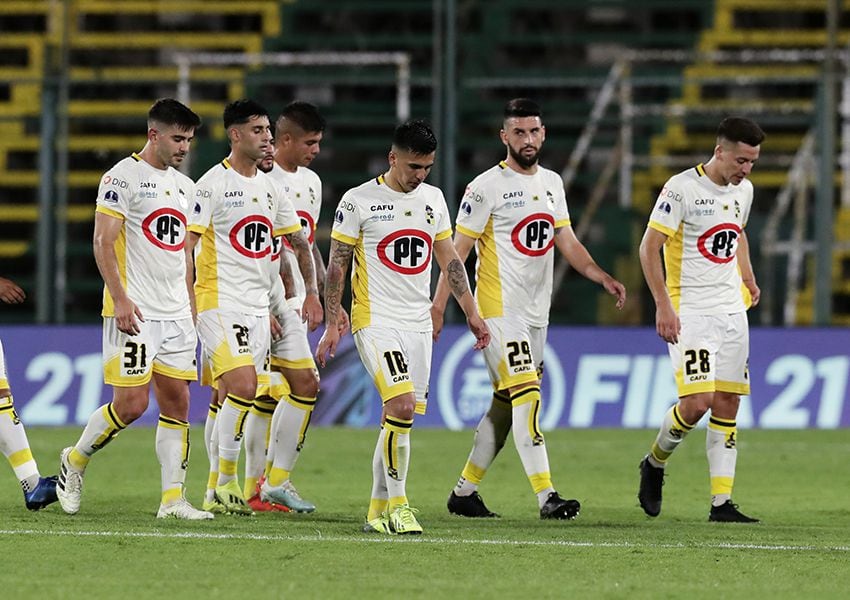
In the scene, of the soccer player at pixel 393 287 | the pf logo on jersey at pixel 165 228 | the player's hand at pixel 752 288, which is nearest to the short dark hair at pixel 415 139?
the soccer player at pixel 393 287

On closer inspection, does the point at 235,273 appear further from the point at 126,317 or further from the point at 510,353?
the point at 510,353

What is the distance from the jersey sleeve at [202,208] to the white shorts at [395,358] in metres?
1.23

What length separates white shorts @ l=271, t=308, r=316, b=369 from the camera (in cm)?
995

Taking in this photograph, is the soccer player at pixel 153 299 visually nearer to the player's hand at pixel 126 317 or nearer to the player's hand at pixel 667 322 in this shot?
the player's hand at pixel 126 317

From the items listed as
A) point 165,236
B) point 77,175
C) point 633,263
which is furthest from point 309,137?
point 77,175

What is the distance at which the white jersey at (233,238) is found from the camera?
9.41 meters

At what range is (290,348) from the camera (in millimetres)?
9961

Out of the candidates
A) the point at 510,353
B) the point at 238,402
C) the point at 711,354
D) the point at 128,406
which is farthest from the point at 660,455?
the point at 128,406

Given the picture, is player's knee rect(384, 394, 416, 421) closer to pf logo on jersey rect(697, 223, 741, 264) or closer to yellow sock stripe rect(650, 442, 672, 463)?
yellow sock stripe rect(650, 442, 672, 463)

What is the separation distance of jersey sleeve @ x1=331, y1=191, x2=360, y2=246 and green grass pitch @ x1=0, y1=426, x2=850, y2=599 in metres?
1.50

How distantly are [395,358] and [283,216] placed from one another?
1.45m

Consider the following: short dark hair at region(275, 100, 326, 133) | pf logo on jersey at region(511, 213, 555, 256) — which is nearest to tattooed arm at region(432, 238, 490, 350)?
pf logo on jersey at region(511, 213, 555, 256)

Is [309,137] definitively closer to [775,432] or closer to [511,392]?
[511,392]

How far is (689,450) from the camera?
14359 mm
